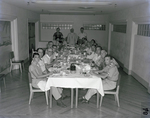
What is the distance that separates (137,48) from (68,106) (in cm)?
458

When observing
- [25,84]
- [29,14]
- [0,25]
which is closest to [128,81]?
[25,84]

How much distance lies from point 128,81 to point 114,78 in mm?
2965

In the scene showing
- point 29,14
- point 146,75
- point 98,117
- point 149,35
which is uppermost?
point 29,14

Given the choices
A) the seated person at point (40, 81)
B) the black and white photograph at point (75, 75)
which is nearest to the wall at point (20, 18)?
the black and white photograph at point (75, 75)

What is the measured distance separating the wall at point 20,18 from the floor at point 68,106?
283 cm

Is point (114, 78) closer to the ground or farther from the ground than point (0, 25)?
closer to the ground

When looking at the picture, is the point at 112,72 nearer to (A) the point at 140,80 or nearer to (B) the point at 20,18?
(A) the point at 140,80

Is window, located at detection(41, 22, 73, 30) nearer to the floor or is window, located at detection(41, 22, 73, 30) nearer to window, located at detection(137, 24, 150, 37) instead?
window, located at detection(137, 24, 150, 37)

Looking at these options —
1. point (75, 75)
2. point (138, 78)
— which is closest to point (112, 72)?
point (75, 75)

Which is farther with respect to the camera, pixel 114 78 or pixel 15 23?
pixel 15 23

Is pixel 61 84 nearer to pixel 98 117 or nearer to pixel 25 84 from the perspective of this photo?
pixel 98 117

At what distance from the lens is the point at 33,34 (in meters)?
15.6

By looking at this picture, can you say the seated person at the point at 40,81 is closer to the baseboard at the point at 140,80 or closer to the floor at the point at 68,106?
the floor at the point at 68,106

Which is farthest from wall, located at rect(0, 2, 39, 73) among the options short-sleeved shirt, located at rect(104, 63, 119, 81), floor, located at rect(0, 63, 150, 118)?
short-sleeved shirt, located at rect(104, 63, 119, 81)
